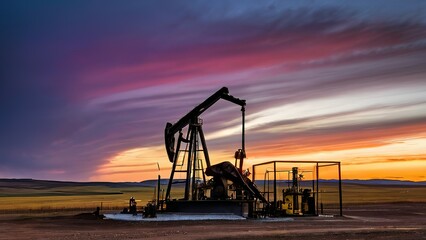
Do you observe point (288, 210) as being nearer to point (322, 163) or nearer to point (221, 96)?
point (322, 163)

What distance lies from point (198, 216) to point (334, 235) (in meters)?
13.4

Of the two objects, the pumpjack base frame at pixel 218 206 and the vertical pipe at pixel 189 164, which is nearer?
the pumpjack base frame at pixel 218 206

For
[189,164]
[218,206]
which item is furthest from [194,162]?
[218,206]

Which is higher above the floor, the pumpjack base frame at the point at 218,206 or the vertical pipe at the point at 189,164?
the vertical pipe at the point at 189,164

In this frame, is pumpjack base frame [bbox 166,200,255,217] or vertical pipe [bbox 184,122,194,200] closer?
pumpjack base frame [bbox 166,200,255,217]

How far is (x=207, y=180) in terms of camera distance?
38.6m

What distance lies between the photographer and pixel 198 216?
34156 mm

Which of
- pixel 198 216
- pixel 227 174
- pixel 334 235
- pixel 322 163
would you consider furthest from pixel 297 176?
pixel 334 235

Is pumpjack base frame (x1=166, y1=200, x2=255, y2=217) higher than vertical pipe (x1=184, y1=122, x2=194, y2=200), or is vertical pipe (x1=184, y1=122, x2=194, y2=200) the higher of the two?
vertical pipe (x1=184, y1=122, x2=194, y2=200)

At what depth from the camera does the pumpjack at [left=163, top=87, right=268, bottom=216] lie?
119 feet

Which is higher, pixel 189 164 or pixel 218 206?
pixel 189 164

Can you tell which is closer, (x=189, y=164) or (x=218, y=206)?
(x=218, y=206)

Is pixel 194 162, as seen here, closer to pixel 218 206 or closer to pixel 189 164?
pixel 189 164

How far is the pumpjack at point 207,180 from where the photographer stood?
36219mm
